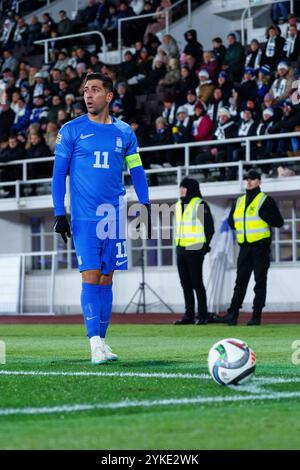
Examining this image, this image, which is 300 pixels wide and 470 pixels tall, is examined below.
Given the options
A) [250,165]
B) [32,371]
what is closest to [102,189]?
[32,371]

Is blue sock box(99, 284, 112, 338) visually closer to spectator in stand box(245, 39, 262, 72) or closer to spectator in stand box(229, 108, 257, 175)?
spectator in stand box(229, 108, 257, 175)

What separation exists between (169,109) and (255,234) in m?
7.95

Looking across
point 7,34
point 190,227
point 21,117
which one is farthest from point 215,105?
point 7,34

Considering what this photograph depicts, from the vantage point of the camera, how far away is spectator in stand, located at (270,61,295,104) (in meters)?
22.0

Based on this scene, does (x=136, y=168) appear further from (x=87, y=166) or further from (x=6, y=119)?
(x=6, y=119)

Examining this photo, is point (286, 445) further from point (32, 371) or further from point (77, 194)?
point (77, 194)

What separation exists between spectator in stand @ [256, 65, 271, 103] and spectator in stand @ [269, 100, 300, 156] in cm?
63

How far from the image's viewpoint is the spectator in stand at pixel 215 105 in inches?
909

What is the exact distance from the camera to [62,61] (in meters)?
28.6

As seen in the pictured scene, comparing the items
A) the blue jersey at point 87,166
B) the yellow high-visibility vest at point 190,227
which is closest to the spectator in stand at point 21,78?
the yellow high-visibility vest at point 190,227

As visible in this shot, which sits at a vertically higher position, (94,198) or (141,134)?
(141,134)

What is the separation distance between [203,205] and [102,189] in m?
8.78

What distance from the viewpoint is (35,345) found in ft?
42.9

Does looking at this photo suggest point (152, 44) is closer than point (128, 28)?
Yes
